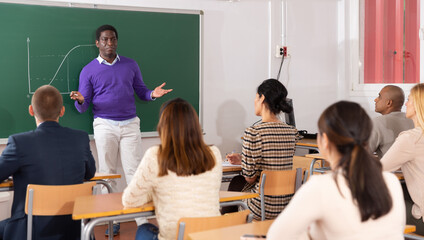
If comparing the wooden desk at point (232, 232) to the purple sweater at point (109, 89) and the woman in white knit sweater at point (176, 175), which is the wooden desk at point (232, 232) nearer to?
the woman in white knit sweater at point (176, 175)

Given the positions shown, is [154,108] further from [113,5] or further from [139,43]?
[113,5]

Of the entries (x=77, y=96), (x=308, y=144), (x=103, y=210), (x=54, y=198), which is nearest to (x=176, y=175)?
(x=103, y=210)

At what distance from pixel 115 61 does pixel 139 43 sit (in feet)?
1.36

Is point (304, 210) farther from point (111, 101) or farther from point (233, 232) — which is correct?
point (111, 101)

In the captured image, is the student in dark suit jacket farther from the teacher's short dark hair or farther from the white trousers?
the teacher's short dark hair

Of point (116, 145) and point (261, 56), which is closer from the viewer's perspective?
point (116, 145)

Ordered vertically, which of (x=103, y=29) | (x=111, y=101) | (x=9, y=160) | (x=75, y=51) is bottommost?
(x=9, y=160)

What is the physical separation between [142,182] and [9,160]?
89 centimetres

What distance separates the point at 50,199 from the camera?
261cm

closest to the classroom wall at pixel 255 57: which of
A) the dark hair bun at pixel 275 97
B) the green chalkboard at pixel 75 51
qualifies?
the green chalkboard at pixel 75 51

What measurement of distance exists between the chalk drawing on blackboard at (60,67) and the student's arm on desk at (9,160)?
77.0 inches

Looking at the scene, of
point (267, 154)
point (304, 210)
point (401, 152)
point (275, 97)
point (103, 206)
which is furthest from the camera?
point (275, 97)

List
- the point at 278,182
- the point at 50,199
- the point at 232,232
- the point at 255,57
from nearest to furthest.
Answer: the point at 232,232
the point at 50,199
the point at 278,182
the point at 255,57

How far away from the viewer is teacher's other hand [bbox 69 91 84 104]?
436cm
